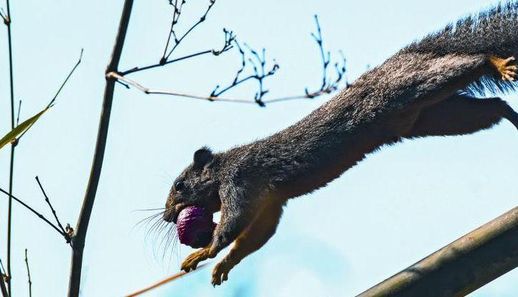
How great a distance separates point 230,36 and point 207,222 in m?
2.93

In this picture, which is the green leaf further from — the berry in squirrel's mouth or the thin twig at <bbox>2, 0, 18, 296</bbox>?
the berry in squirrel's mouth

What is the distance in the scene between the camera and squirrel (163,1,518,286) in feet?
19.3

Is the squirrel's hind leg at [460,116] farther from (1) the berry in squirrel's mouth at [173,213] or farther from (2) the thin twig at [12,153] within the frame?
(2) the thin twig at [12,153]

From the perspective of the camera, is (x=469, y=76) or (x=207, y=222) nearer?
(x=469, y=76)

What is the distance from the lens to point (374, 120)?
5957mm

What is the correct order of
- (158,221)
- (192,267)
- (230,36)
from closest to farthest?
(230,36) < (192,267) < (158,221)

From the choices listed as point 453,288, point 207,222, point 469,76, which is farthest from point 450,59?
point 453,288

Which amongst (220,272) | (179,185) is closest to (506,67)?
(220,272)

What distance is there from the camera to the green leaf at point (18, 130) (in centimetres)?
303

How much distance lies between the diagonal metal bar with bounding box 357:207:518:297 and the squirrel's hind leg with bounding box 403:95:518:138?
3035mm

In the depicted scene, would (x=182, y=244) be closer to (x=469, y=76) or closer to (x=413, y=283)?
(x=469, y=76)

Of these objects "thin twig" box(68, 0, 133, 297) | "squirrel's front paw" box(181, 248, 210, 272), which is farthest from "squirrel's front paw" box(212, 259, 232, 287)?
"thin twig" box(68, 0, 133, 297)

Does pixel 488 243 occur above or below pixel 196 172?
below

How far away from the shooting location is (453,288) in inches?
120
